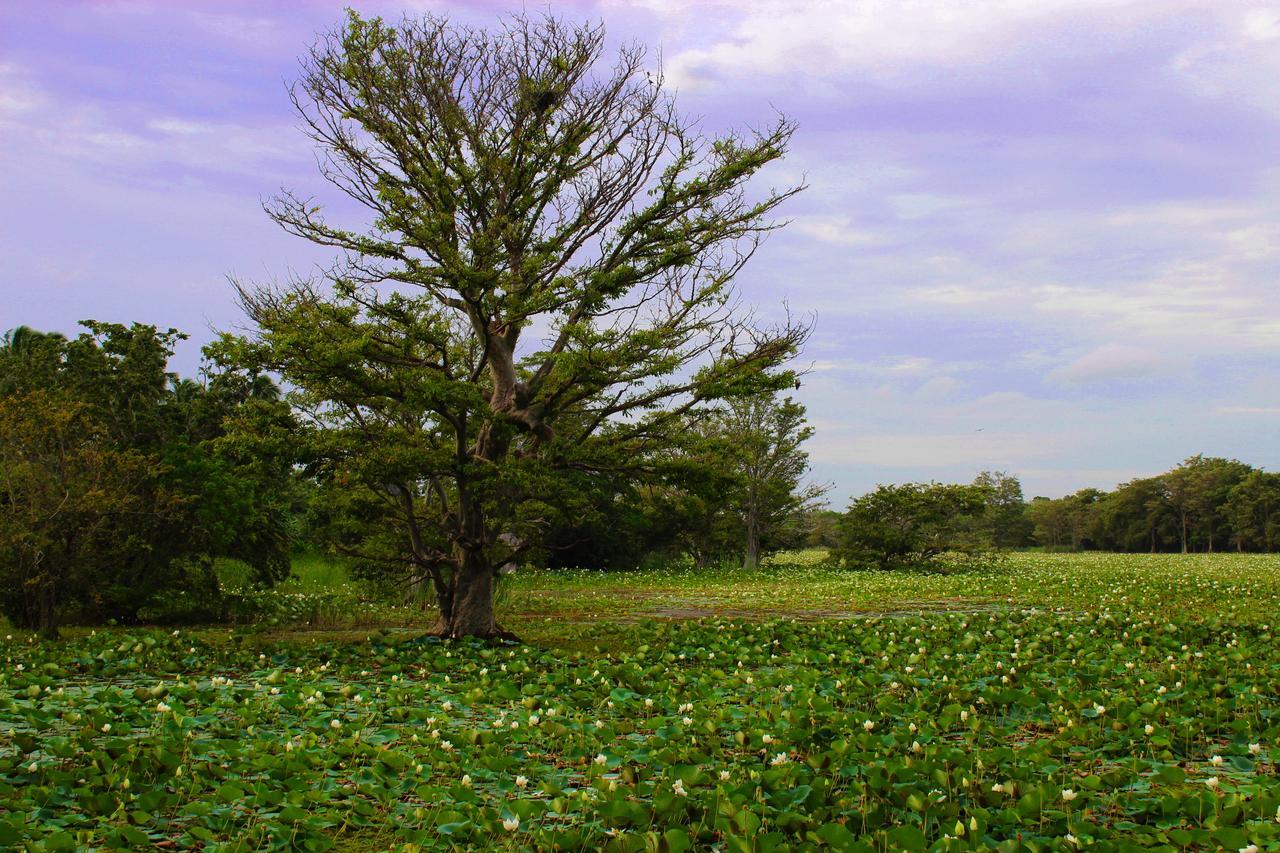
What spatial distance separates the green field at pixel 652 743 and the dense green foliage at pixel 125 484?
1469mm

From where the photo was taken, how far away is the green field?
14.0ft

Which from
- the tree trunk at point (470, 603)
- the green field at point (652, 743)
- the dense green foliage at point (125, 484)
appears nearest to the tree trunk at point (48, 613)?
the dense green foliage at point (125, 484)

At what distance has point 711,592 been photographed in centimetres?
2169

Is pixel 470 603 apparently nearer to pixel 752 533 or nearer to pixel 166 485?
pixel 166 485

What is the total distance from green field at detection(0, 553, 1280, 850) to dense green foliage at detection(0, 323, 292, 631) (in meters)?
1.47

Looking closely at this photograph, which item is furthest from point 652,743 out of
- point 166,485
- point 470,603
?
point 166,485

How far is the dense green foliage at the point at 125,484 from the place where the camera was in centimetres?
1123

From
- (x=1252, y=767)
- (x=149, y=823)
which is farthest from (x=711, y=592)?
(x=149, y=823)

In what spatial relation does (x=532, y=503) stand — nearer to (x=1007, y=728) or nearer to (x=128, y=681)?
(x=128, y=681)

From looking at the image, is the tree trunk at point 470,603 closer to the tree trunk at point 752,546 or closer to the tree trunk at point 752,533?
the tree trunk at point 752,533

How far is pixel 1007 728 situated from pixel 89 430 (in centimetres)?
1176

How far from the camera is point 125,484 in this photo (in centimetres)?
1225

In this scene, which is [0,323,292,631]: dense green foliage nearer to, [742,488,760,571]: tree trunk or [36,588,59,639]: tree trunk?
[36,588,59,639]: tree trunk

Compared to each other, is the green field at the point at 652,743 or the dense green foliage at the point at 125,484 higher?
the dense green foliage at the point at 125,484
